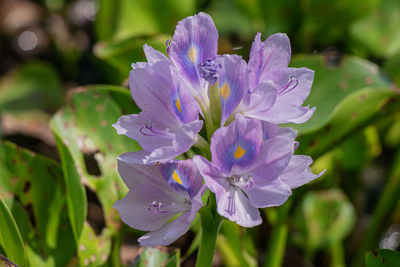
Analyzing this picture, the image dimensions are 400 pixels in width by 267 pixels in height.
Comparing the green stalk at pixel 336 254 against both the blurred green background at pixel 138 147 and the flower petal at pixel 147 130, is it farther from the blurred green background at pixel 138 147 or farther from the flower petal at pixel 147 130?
the flower petal at pixel 147 130

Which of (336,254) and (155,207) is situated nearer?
(155,207)

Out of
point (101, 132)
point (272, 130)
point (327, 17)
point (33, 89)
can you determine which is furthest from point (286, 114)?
point (33, 89)

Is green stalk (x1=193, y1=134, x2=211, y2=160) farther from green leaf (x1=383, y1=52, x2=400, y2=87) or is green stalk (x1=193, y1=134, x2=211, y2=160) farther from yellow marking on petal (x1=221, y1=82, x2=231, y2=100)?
green leaf (x1=383, y1=52, x2=400, y2=87)

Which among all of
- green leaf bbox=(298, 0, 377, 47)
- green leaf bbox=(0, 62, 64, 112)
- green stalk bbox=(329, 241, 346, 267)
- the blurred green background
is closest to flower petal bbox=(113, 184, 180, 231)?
the blurred green background

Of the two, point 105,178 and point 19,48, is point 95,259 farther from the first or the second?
point 19,48

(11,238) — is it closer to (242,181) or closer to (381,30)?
(242,181)

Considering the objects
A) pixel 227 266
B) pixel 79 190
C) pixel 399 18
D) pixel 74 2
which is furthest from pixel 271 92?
pixel 74 2

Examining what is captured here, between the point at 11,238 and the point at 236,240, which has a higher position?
the point at 11,238
